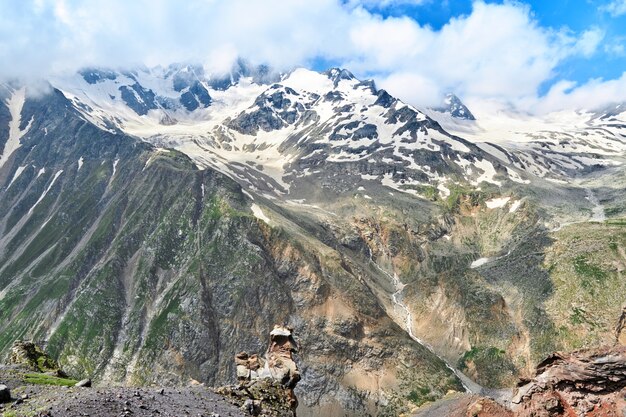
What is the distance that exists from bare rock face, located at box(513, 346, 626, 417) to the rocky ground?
73.3 ft

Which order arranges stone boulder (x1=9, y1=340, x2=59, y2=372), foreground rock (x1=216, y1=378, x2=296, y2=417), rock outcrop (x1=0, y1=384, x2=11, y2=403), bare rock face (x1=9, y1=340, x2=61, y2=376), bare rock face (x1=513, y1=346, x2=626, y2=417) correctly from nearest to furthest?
bare rock face (x1=513, y1=346, x2=626, y2=417), rock outcrop (x1=0, y1=384, x2=11, y2=403), foreground rock (x1=216, y1=378, x2=296, y2=417), stone boulder (x1=9, y1=340, x2=59, y2=372), bare rock face (x1=9, y1=340, x2=61, y2=376)

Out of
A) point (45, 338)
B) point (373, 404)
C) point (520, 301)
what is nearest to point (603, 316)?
point (520, 301)

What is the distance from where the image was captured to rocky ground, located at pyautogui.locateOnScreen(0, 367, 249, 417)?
29197mm

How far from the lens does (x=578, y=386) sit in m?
26.4

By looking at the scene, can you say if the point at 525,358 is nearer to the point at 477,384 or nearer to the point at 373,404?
the point at 477,384

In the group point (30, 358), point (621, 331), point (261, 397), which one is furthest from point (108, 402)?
point (621, 331)

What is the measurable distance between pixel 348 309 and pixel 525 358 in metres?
65.2

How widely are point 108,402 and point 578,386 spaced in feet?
96.5

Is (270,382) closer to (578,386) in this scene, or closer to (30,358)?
(578,386)

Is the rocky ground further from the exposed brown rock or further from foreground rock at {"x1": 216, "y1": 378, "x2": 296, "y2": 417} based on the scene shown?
the exposed brown rock

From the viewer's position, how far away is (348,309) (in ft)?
593

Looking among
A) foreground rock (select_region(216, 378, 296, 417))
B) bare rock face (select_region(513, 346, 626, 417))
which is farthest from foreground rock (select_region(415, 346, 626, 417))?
foreground rock (select_region(216, 378, 296, 417))

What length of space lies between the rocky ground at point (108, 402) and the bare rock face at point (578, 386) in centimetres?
2234

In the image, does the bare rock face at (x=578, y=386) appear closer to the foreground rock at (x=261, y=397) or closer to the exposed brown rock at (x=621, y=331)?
the exposed brown rock at (x=621, y=331)
